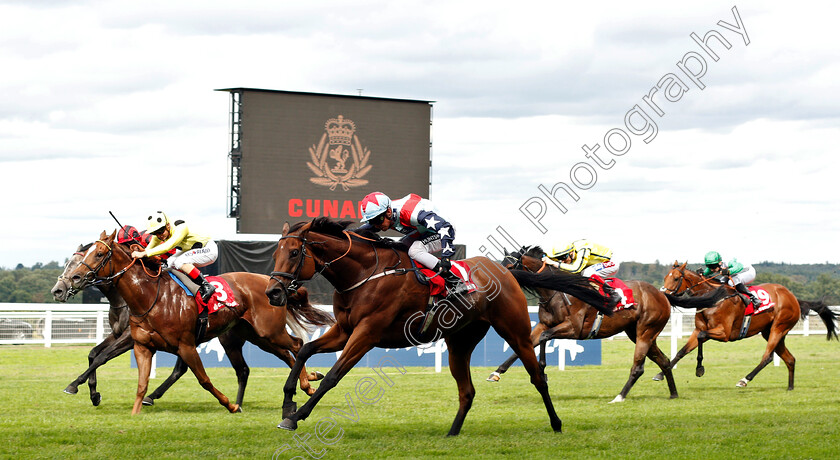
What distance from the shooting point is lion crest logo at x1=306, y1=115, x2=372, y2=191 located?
1967 centimetres

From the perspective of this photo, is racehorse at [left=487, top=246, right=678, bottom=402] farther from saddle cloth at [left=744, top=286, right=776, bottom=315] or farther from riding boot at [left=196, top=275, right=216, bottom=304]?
riding boot at [left=196, top=275, right=216, bottom=304]

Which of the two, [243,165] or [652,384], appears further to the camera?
[243,165]

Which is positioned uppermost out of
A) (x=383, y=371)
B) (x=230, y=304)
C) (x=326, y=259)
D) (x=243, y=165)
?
(x=243, y=165)

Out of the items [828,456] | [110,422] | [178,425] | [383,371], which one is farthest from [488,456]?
[383,371]

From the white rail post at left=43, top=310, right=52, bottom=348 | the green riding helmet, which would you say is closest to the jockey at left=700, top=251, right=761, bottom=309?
the green riding helmet

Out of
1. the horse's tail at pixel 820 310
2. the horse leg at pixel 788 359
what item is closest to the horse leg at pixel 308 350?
the horse leg at pixel 788 359

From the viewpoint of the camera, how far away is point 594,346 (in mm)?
16312

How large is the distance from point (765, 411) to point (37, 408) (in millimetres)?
7138

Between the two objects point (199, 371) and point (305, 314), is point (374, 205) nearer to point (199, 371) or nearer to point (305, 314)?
point (199, 371)

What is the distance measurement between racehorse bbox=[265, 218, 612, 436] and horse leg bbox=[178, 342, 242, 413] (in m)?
1.77

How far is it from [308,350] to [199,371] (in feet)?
7.41

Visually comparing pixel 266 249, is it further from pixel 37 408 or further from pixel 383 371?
pixel 37 408

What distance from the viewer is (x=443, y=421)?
812cm

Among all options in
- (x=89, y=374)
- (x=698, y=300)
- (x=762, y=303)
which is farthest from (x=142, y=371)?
(x=762, y=303)
